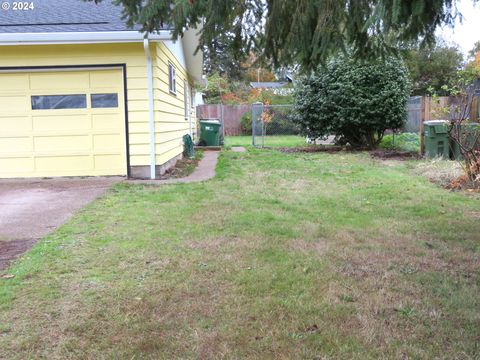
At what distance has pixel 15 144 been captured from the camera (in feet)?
30.6

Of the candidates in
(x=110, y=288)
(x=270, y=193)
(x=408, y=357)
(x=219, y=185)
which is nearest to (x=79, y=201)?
(x=219, y=185)

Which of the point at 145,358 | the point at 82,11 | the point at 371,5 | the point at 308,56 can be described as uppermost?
the point at 82,11

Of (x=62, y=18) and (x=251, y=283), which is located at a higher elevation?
(x=62, y=18)

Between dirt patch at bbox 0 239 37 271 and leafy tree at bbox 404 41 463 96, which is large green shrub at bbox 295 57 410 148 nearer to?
dirt patch at bbox 0 239 37 271

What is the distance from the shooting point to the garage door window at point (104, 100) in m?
9.30

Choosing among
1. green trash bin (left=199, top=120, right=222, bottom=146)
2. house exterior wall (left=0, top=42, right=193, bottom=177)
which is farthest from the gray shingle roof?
green trash bin (left=199, top=120, right=222, bottom=146)

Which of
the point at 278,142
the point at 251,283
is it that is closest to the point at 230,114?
the point at 278,142

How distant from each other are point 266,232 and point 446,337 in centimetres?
262

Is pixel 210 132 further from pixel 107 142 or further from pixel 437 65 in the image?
→ pixel 437 65

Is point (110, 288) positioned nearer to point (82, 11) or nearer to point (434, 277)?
point (434, 277)

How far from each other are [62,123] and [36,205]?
9.35 ft

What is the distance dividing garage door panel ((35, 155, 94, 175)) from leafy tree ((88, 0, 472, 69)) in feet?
18.0

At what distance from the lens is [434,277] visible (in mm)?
4008

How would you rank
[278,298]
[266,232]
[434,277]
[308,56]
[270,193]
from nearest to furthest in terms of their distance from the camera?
1. [278,298]
2. [434,277]
3. [308,56]
4. [266,232]
5. [270,193]
